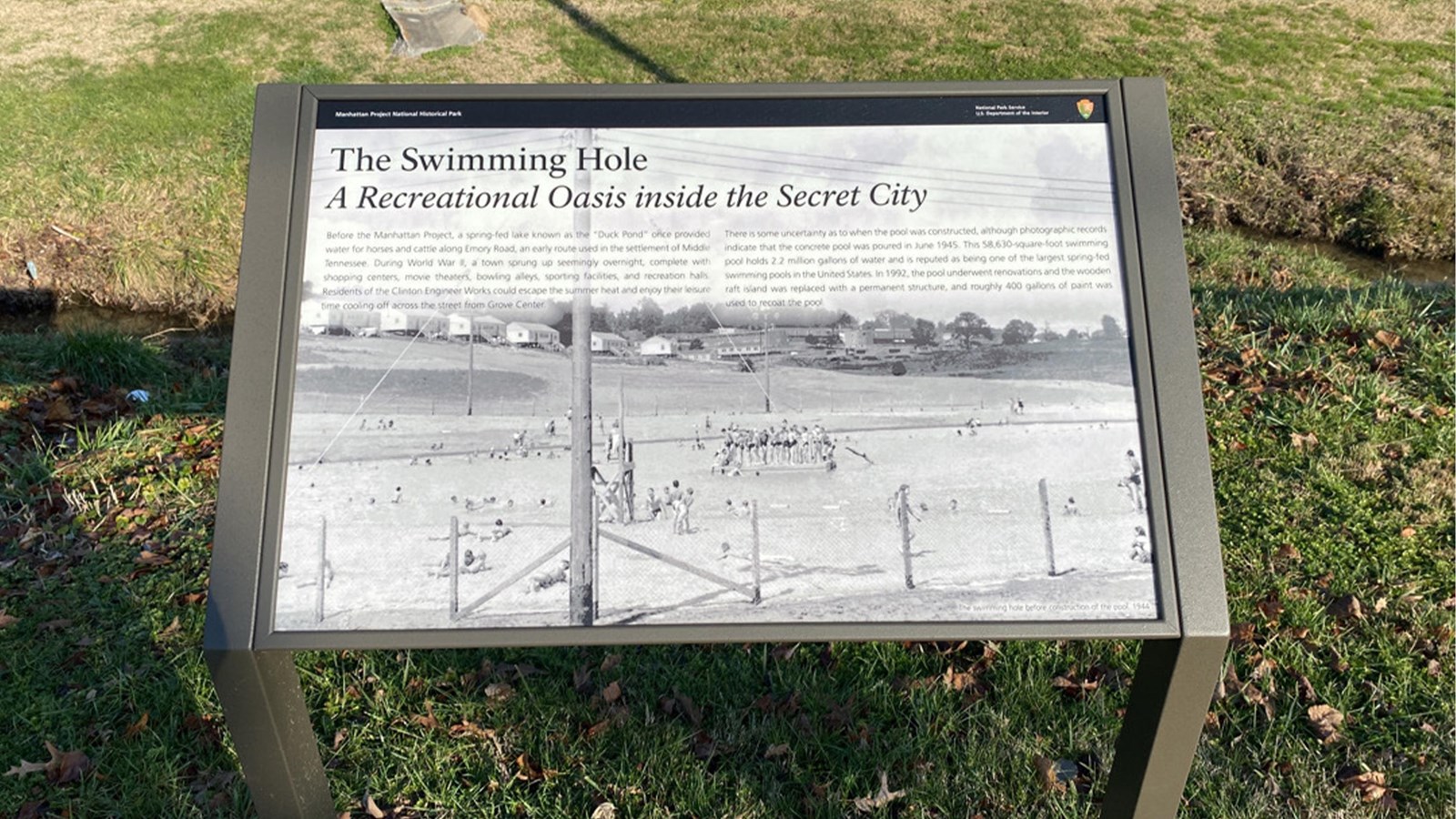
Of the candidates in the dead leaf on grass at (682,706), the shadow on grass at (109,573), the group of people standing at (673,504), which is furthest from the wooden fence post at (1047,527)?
the shadow on grass at (109,573)

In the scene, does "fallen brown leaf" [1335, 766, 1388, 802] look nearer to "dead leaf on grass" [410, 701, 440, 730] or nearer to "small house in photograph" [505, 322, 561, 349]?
"small house in photograph" [505, 322, 561, 349]

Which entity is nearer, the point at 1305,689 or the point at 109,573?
the point at 1305,689

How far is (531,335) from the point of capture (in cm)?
243

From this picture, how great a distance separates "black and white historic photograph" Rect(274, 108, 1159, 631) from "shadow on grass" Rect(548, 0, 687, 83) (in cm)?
1100

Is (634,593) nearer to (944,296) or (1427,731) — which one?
(944,296)

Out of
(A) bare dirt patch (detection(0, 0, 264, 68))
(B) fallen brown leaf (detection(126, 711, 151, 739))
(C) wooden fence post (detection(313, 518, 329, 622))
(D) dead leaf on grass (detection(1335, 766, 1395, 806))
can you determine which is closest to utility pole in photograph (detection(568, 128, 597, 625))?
→ (C) wooden fence post (detection(313, 518, 329, 622))

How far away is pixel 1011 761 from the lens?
11.1 ft

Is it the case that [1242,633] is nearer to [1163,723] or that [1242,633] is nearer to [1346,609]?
[1346,609]

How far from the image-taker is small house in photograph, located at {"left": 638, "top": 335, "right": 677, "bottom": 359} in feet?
7.98

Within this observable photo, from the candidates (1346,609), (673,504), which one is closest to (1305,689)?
(1346,609)

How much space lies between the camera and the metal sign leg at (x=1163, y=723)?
238cm

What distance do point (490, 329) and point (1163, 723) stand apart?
1.89m

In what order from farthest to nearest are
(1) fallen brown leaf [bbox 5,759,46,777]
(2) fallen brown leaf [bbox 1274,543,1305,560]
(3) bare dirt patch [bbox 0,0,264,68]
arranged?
(3) bare dirt patch [bbox 0,0,264,68]
(2) fallen brown leaf [bbox 1274,543,1305,560]
(1) fallen brown leaf [bbox 5,759,46,777]

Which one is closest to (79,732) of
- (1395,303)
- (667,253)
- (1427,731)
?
(667,253)
